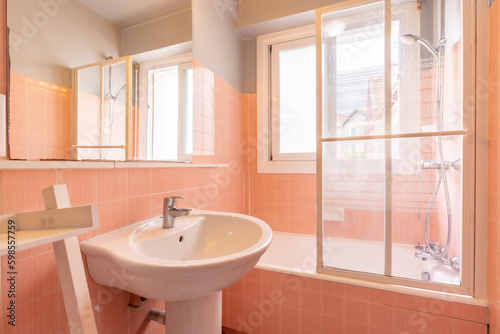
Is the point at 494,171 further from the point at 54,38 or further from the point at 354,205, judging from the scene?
the point at 54,38

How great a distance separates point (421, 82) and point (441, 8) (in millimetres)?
423

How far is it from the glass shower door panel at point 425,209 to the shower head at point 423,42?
47cm

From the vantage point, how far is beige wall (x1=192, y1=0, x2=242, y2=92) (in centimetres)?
144

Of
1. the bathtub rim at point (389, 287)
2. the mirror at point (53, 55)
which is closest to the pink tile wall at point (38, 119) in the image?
the mirror at point (53, 55)

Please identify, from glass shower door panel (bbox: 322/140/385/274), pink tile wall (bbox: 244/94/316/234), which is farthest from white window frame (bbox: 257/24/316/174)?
glass shower door panel (bbox: 322/140/385/274)

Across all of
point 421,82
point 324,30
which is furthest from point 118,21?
point 421,82

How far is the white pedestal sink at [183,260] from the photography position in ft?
1.89

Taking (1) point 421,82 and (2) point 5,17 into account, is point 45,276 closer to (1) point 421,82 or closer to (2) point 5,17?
(2) point 5,17

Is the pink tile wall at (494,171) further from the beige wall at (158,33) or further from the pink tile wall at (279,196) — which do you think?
the beige wall at (158,33)

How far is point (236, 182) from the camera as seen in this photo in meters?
1.99

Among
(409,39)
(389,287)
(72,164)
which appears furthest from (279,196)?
(72,164)

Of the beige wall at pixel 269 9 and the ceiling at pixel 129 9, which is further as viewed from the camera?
the beige wall at pixel 269 9

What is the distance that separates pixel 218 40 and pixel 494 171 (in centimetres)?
175

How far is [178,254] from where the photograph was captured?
0.89 meters
